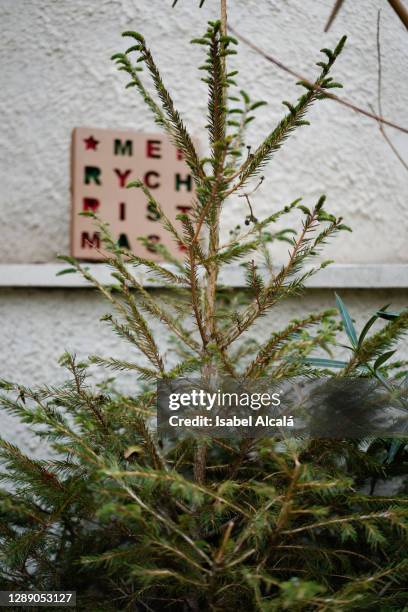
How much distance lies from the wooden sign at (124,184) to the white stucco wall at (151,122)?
101 millimetres

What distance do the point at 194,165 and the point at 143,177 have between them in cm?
77

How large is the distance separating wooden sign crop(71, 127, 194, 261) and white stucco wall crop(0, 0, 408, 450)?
10cm

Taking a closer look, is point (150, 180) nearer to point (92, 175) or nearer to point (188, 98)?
point (92, 175)

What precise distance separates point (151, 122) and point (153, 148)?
0.40 ft

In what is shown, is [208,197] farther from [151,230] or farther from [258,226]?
[151,230]

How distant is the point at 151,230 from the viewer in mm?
1614

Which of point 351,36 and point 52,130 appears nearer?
point 52,130

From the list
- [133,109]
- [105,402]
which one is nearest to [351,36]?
[133,109]

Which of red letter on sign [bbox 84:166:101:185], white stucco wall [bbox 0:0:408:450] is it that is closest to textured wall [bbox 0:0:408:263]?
white stucco wall [bbox 0:0:408:450]

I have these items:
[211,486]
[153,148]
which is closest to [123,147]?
[153,148]

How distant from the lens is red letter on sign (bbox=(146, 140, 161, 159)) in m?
1.64

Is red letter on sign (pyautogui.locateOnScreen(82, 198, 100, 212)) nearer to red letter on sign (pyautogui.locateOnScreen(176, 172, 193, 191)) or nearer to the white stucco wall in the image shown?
the white stucco wall

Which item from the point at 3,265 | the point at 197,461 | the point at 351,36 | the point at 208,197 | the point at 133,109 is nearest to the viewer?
the point at 208,197

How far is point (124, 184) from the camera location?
161 cm
